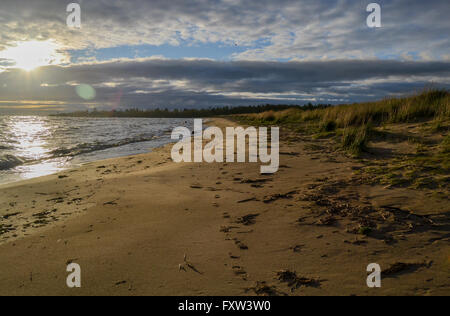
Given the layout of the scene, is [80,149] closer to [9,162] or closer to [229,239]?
[9,162]

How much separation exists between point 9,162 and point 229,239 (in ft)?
34.5

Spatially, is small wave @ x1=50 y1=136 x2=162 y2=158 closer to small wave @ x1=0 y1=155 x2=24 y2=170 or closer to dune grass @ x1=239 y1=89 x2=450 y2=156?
small wave @ x1=0 y1=155 x2=24 y2=170

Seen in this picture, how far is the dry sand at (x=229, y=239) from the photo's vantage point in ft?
8.43

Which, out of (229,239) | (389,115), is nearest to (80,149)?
(229,239)

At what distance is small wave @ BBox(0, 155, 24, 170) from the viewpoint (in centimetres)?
975

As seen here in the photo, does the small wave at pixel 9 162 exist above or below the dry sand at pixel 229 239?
above

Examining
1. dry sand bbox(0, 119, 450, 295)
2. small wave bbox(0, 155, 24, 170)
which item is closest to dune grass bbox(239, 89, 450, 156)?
dry sand bbox(0, 119, 450, 295)

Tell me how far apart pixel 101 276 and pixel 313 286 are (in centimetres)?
206

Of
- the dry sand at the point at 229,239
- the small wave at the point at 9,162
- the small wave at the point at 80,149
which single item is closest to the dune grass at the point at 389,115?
the dry sand at the point at 229,239

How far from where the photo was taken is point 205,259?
301 cm

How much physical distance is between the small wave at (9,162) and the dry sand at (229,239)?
4.81m

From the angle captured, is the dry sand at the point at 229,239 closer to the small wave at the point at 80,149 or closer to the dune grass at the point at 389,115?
the dune grass at the point at 389,115

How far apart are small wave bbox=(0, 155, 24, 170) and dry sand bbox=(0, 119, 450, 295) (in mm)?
4812

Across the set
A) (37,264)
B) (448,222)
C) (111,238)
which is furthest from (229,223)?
(448,222)
